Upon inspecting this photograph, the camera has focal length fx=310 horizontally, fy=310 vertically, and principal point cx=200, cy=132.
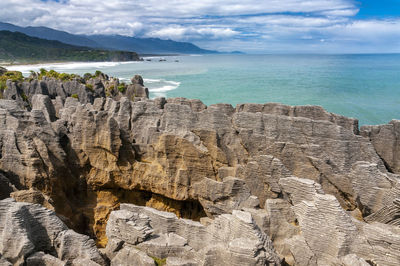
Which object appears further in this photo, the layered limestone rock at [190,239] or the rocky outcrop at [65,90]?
the rocky outcrop at [65,90]

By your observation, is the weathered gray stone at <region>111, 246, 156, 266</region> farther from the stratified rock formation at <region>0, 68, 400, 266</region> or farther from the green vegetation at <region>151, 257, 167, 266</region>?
the green vegetation at <region>151, 257, 167, 266</region>

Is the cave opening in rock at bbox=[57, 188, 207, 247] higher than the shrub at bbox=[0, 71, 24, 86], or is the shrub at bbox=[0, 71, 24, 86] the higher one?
the shrub at bbox=[0, 71, 24, 86]

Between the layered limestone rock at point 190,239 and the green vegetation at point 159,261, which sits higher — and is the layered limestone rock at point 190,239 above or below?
above

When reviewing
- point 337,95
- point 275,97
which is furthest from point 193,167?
point 337,95

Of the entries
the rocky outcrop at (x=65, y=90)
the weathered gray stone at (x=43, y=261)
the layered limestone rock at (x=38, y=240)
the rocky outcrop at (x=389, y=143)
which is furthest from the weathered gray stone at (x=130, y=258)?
the rocky outcrop at (x=65, y=90)

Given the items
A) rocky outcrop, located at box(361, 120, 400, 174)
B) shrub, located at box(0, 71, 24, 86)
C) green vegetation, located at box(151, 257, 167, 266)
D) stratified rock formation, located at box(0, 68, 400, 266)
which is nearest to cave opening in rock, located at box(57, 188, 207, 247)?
stratified rock formation, located at box(0, 68, 400, 266)

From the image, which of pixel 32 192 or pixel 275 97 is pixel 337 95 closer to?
pixel 275 97

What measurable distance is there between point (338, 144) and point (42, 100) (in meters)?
17.6

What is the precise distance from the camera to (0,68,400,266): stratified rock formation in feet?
27.7

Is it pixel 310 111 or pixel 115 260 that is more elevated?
pixel 310 111

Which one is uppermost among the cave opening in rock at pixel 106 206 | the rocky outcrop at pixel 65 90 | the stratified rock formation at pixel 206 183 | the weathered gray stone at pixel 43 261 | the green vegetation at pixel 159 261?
the rocky outcrop at pixel 65 90

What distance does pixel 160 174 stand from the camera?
14836mm

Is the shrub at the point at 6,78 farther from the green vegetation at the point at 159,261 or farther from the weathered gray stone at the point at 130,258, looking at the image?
the green vegetation at the point at 159,261

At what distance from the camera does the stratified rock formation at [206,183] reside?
8.45 meters
